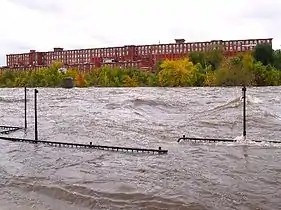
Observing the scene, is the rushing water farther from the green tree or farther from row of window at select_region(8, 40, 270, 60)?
row of window at select_region(8, 40, 270, 60)

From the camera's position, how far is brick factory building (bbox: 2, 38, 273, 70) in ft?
459

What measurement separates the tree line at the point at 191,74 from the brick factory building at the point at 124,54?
23.8 m

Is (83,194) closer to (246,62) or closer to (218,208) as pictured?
(218,208)

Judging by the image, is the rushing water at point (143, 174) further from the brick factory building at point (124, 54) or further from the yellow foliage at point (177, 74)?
the brick factory building at point (124, 54)

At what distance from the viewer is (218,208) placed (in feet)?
28.8

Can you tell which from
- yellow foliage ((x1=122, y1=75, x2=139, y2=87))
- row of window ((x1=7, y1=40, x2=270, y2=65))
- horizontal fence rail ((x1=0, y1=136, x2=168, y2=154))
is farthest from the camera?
row of window ((x1=7, y1=40, x2=270, y2=65))

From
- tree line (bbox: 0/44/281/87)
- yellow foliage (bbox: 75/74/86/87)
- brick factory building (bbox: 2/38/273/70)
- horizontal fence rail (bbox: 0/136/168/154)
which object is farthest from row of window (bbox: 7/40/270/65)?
horizontal fence rail (bbox: 0/136/168/154)

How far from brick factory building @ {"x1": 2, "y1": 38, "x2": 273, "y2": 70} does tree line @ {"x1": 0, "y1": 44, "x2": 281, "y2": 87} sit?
23751mm

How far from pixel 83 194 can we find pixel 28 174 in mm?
2719

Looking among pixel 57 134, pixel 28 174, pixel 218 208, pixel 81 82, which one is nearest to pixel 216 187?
pixel 218 208

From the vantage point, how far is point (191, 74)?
3620 inches

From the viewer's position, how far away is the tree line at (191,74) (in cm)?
8556

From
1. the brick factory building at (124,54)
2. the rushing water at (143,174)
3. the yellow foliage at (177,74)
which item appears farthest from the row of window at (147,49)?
the rushing water at (143,174)

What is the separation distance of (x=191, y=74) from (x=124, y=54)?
222 ft
